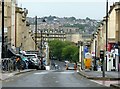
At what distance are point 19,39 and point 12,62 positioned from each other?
4796cm

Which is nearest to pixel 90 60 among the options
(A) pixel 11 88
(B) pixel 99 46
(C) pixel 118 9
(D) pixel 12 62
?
(B) pixel 99 46

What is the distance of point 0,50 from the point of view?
48.0 m

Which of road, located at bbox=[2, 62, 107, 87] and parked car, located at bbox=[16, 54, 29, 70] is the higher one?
parked car, located at bbox=[16, 54, 29, 70]

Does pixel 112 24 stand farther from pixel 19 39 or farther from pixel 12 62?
pixel 12 62


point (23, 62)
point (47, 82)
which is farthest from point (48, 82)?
point (23, 62)

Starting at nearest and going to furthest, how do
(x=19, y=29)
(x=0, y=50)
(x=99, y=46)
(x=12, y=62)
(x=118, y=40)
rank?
(x=0, y=50)
(x=12, y=62)
(x=118, y=40)
(x=19, y=29)
(x=99, y=46)

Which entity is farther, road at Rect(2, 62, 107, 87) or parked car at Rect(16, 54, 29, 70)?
parked car at Rect(16, 54, 29, 70)

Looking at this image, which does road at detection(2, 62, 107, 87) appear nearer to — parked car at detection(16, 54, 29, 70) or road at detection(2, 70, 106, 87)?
road at detection(2, 70, 106, 87)

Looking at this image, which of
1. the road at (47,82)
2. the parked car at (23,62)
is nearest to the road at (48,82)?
the road at (47,82)

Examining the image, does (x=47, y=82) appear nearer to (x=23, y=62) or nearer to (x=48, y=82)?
(x=48, y=82)

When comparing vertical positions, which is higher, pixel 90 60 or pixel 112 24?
pixel 112 24

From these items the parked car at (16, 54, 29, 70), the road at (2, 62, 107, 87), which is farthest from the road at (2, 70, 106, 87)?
the parked car at (16, 54, 29, 70)

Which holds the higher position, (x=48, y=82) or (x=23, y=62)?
(x=23, y=62)

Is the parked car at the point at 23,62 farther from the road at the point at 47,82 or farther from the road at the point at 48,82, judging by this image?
the road at the point at 47,82
